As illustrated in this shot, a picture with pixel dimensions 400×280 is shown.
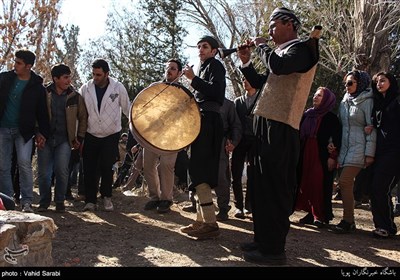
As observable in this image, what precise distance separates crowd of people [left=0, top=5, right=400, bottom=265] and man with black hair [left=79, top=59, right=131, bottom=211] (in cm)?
1

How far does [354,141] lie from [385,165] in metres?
0.45

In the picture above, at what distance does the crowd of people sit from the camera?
367cm

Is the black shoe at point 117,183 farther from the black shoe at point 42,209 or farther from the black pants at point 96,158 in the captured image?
the black shoe at point 42,209

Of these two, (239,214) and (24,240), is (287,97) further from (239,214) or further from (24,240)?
(239,214)

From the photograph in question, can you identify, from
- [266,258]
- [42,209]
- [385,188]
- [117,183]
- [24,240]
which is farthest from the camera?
[117,183]

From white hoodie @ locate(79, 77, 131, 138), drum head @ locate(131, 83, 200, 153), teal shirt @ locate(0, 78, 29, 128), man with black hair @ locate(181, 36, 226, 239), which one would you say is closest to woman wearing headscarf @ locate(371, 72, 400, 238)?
man with black hair @ locate(181, 36, 226, 239)

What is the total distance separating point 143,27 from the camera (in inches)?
1039

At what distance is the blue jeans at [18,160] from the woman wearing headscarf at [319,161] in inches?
132

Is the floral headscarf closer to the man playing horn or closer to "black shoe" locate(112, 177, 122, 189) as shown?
the man playing horn

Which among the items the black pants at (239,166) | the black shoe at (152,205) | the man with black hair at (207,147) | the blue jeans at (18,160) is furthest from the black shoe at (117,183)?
the man with black hair at (207,147)

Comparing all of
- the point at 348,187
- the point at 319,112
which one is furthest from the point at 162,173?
the point at 348,187

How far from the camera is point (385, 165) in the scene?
5.04 metres
